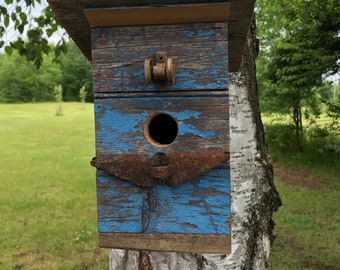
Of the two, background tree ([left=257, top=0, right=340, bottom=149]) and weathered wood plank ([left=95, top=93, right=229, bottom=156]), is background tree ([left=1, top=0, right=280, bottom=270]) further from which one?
background tree ([left=257, top=0, right=340, bottom=149])

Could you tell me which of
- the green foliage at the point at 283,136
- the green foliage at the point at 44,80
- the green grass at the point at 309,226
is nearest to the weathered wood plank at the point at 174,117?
the green grass at the point at 309,226

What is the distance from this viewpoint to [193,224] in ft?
5.14

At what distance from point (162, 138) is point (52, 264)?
133 inches

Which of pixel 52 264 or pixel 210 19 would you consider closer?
pixel 210 19

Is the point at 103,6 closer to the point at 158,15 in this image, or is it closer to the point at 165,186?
the point at 158,15

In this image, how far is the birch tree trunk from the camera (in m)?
2.51

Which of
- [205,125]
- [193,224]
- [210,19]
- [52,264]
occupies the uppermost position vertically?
[210,19]

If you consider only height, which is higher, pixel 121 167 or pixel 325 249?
pixel 121 167

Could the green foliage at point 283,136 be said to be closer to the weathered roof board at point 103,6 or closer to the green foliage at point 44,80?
the weathered roof board at point 103,6

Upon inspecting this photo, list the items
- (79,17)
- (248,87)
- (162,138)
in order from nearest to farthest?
1. (79,17)
2. (162,138)
3. (248,87)

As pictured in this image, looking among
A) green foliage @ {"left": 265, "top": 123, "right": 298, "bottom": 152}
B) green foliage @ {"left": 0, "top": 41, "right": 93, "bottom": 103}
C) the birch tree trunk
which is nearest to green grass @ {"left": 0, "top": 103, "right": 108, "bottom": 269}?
the birch tree trunk

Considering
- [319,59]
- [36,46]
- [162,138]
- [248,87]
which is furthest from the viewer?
[319,59]

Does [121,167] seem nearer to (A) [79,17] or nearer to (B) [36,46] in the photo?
(A) [79,17]

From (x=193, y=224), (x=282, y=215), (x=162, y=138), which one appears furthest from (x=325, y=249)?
(x=193, y=224)
